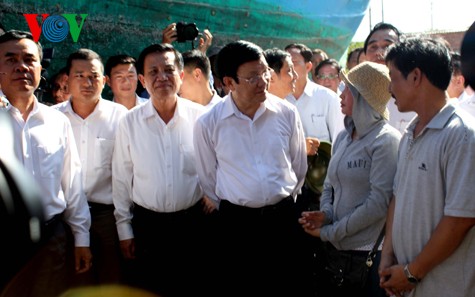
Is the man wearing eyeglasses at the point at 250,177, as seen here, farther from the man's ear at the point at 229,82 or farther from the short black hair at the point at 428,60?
the short black hair at the point at 428,60

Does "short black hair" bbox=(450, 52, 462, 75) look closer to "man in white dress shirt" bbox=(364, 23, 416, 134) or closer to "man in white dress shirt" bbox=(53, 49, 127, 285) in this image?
"man in white dress shirt" bbox=(364, 23, 416, 134)

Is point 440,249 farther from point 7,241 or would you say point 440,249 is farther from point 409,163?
point 7,241

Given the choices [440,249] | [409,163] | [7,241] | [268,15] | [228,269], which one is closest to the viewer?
[7,241]

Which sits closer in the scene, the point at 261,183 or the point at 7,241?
the point at 7,241

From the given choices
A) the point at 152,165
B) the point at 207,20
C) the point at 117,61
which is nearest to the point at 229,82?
the point at 152,165

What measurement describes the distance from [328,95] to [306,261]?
1327 millimetres

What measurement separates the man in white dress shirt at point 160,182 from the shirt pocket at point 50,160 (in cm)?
42

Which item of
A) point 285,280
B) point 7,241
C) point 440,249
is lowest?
point 285,280

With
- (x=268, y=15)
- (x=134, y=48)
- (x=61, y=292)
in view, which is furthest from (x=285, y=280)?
(x=268, y=15)

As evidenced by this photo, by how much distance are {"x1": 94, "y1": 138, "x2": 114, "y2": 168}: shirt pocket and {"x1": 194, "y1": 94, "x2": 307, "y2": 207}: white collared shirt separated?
0.61 metres

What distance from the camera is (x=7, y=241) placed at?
3.56 feet

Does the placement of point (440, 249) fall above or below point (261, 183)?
above

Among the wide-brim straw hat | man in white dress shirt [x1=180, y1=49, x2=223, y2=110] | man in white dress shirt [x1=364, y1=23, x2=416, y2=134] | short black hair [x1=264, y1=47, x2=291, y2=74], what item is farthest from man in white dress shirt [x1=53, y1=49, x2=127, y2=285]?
man in white dress shirt [x1=364, y1=23, x2=416, y2=134]

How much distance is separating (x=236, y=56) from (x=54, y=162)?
1.14 metres
